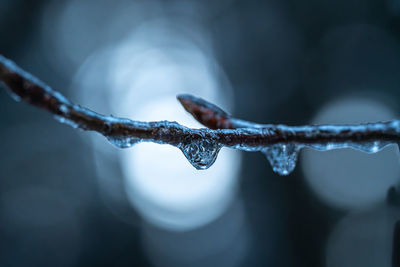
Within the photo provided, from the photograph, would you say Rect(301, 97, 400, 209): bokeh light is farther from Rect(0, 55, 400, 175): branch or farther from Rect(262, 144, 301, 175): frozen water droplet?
Rect(0, 55, 400, 175): branch

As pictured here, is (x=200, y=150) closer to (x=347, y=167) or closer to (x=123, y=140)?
(x=123, y=140)

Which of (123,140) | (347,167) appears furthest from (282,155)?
(347,167)

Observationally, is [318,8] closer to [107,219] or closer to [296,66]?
[296,66]

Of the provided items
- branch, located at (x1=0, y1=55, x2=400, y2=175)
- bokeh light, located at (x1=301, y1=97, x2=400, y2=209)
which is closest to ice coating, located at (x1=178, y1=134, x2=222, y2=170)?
branch, located at (x1=0, y1=55, x2=400, y2=175)

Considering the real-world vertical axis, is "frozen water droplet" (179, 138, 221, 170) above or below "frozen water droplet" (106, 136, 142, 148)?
above

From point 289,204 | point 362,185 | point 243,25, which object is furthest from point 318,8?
point 289,204

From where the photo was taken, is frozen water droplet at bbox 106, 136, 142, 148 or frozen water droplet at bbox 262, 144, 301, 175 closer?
frozen water droplet at bbox 106, 136, 142, 148

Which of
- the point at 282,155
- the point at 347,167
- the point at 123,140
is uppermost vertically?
the point at 347,167

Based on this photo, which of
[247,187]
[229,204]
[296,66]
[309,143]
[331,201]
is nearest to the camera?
[309,143]
